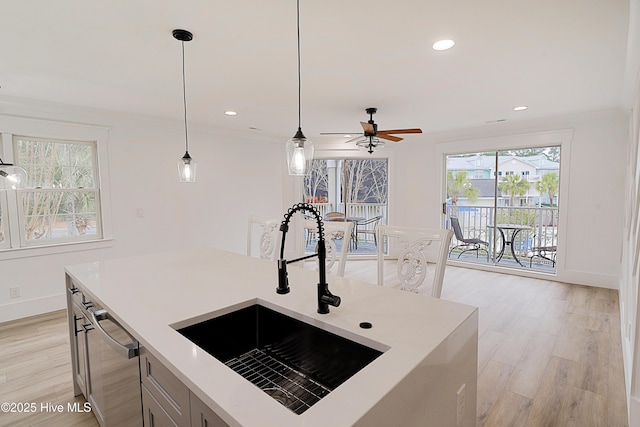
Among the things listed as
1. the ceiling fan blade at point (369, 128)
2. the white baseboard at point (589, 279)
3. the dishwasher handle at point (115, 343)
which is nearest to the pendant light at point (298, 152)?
the dishwasher handle at point (115, 343)

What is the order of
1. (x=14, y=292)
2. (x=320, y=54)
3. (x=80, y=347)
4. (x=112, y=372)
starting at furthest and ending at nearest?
1. (x=14, y=292)
2. (x=320, y=54)
3. (x=80, y=347)
4. (x=112, y=372)

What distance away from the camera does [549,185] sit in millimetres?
5023

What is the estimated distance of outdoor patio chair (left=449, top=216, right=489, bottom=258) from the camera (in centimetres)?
564

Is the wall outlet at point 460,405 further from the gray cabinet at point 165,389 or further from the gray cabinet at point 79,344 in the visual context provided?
the gray cabinet at point 79,344

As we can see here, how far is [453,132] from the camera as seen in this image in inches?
215

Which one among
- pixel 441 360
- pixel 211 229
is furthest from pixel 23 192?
pixel 441 360

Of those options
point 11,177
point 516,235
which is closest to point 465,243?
point 516,235

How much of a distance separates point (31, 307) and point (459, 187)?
21.1 ft

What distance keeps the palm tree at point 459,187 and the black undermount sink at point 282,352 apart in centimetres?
531

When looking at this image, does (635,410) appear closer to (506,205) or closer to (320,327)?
(320,327)

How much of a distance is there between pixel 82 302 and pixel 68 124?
113 inches

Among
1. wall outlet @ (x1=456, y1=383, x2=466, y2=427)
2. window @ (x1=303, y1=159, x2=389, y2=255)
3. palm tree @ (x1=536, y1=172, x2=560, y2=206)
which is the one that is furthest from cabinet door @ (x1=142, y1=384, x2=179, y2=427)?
palm tree @ (x1=536, y1=172, x2=560, y2=206)

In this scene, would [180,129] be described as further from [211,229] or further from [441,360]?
[441,360]

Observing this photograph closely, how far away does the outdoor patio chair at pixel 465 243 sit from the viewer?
18.5 feet
